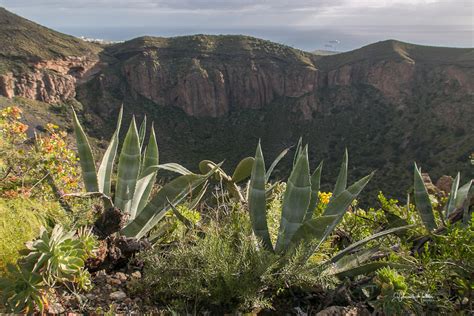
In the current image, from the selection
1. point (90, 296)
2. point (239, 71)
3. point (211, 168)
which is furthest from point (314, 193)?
point (239, 71)

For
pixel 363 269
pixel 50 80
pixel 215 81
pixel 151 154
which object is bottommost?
pixel 215 81

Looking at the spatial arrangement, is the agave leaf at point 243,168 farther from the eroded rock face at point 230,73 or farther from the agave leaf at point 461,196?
the eroded rock face at point 230,73

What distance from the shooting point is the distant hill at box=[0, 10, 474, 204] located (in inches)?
1358

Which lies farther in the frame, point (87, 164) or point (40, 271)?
point (87, 164)

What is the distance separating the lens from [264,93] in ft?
186

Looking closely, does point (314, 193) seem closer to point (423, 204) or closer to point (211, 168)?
point (211, 168)

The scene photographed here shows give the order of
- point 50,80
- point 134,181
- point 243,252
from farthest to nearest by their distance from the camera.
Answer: point 50,80, point 134,181, point 243,252

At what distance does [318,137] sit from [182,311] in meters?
41.3

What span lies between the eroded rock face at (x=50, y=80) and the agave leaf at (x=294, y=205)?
135ft

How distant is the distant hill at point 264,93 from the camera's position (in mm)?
34500

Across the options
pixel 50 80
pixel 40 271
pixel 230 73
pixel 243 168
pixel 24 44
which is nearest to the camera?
pixel 40 271

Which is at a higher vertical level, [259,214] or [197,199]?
[259,214]

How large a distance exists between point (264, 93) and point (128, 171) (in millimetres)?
54535

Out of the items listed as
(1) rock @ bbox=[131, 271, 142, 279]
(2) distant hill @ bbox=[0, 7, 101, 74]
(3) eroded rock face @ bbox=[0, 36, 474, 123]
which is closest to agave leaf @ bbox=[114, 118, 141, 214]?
(1) rock @ bbox=[131, 271, 142, 279]
